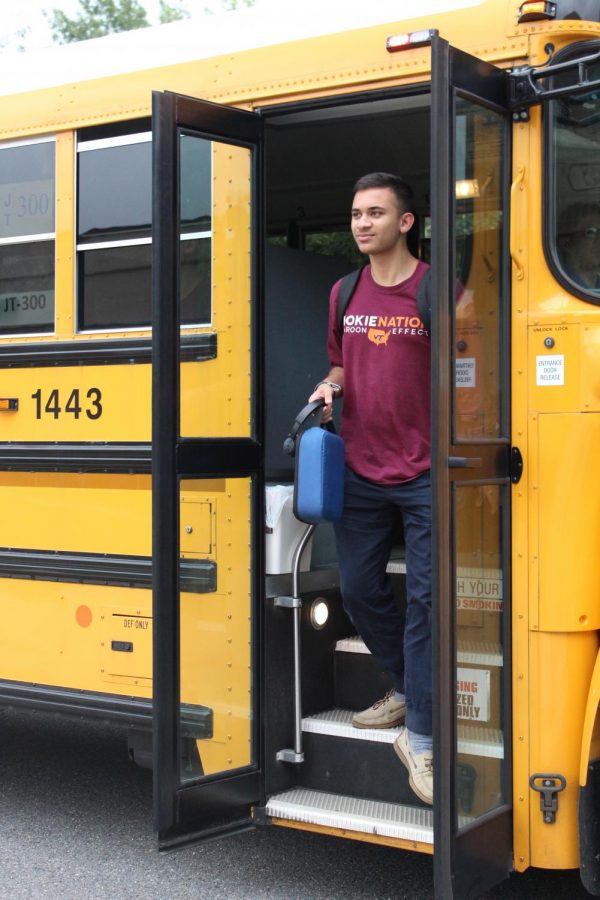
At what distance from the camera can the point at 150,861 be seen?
3887 mm

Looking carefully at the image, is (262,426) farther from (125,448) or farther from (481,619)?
(481,619)

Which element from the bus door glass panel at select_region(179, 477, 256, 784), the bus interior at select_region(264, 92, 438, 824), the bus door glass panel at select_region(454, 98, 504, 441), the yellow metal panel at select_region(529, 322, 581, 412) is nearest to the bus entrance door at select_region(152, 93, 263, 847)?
the bus door glass panel at select_region(179, 477, 256, 784)

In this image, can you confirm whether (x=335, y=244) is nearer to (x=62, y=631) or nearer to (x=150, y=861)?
(x=62, y=631)

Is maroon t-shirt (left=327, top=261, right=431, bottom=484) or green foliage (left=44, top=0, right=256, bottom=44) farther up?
green foliage (left=44, top=0, right=256, bottom=44)

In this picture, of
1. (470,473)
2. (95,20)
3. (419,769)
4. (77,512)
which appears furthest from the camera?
(95,20)

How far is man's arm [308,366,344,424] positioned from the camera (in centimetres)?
342

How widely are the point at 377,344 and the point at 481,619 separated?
867mm

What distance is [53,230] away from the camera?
153 inches

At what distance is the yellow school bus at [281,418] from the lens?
9.70ft

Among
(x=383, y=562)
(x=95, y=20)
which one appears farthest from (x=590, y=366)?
(x=95, y=20)

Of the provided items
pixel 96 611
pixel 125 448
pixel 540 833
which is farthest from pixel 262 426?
pixel 540 833

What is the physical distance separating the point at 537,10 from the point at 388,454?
4.13 ft

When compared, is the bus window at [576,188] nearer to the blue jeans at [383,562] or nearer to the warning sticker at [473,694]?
the blue jeans at [383,562]

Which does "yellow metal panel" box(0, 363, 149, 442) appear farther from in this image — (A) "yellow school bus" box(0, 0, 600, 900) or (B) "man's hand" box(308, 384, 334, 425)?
(B) "man's hand" box(308, 384, 334, 425)
